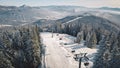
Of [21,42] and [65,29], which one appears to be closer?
[21,42]

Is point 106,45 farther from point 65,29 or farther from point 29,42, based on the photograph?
point 65,29

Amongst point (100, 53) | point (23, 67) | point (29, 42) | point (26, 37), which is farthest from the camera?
point (26, 37)

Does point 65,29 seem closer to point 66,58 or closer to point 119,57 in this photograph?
point 66,58

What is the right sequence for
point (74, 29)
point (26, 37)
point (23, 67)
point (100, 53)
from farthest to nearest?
1. point (74, 29)
2. point (26, 37)
3. point (23, 67)
4. point (100, 53)

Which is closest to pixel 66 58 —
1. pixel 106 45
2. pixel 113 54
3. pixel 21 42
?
pixel 21 42

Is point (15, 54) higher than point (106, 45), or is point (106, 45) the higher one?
point (106, 45)

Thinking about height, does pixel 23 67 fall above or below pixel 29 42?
below

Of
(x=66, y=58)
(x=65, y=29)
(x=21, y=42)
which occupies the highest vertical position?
(x=21, y=42)

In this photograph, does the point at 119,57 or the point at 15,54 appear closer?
the point at 119,57

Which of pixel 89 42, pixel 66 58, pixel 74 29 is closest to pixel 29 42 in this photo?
pixel 66 58

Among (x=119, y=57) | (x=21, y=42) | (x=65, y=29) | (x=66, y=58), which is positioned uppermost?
(x=119, y=57)
